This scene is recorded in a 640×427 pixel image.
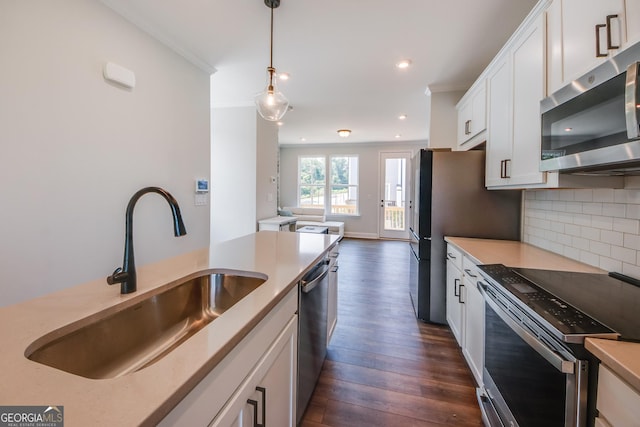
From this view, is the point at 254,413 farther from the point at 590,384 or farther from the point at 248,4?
the point at 248,4

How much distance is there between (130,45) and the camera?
2.12 metres

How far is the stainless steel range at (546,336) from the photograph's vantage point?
0.85m

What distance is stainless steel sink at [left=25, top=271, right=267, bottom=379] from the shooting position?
0.78 metres

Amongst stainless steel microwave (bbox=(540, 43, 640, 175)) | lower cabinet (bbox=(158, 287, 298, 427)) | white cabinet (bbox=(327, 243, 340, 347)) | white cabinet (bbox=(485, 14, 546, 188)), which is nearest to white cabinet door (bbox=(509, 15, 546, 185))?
white cabinet (bbox=(485, 14, 546, 188))

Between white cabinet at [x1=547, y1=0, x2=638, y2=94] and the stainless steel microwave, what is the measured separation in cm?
11

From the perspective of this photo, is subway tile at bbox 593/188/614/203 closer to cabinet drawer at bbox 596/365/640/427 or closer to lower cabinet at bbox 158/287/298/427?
cabinet drawer at bbox 596/365/640/427

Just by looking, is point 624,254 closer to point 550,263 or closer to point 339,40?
point 550,263

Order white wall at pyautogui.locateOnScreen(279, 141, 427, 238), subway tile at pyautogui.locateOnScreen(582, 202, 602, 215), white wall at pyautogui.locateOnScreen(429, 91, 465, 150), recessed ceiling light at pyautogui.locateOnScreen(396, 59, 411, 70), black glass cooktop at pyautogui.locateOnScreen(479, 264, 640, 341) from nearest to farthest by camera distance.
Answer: black glass cooktop at pyautogui.locateOnScreen(479, 264, 640, 341)
subway tile at pyautogui.locateOnScreen(582, 202, 602, 215)
recessed ceiling light at pyautogui.locateOnScreen(396, 59, 411, 70)
white wall at pyautogui.locateOnScreen(429, 91, 465, 150)
white wall at pyautogui.locateOnScreen(279, 141, 427, 238)

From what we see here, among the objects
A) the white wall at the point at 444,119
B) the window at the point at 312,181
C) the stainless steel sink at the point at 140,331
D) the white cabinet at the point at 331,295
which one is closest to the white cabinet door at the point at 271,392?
the stainless steel sink at the point at 140,331

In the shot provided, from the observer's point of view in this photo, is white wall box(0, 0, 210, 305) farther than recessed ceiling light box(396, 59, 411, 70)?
No

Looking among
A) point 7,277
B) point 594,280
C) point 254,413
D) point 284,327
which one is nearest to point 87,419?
point 254,413

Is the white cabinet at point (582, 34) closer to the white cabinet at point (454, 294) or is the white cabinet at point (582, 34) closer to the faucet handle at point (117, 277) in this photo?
the white cabinet at point (454, 294)

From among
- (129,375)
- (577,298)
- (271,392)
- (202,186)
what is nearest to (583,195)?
(577,298)

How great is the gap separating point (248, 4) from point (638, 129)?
218 cm
